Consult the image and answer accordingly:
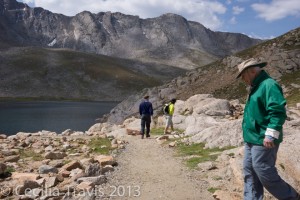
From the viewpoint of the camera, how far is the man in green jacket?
309 inches

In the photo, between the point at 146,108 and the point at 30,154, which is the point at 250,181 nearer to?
the point at 30,154

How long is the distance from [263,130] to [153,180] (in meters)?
6.44

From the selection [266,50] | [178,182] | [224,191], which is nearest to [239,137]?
[178,182]

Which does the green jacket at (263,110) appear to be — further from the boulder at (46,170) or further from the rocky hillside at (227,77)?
→ the rocky hillside at (227,77)

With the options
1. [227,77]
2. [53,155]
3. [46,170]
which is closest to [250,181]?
[46,170]

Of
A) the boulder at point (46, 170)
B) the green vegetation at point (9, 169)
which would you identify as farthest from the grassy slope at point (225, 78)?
the boulder at point (46, 170)

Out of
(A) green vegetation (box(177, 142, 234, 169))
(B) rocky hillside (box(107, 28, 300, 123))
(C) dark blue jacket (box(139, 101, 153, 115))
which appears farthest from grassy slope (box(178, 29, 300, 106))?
(A) green vegetation (box(177, 142, 234, 169))

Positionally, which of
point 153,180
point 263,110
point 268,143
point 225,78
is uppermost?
point 225,78

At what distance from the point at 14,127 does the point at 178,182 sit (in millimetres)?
59679

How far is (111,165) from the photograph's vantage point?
53.0ft

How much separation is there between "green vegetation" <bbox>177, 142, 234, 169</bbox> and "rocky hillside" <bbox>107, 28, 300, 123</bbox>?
3859 centimetres

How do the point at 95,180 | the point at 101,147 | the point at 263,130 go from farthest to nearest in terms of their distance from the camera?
1. the point at 101,147
2. the point at 95,180
3. the point at 263,130

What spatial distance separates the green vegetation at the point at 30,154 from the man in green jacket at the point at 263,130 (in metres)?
14.2

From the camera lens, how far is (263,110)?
814 cm
